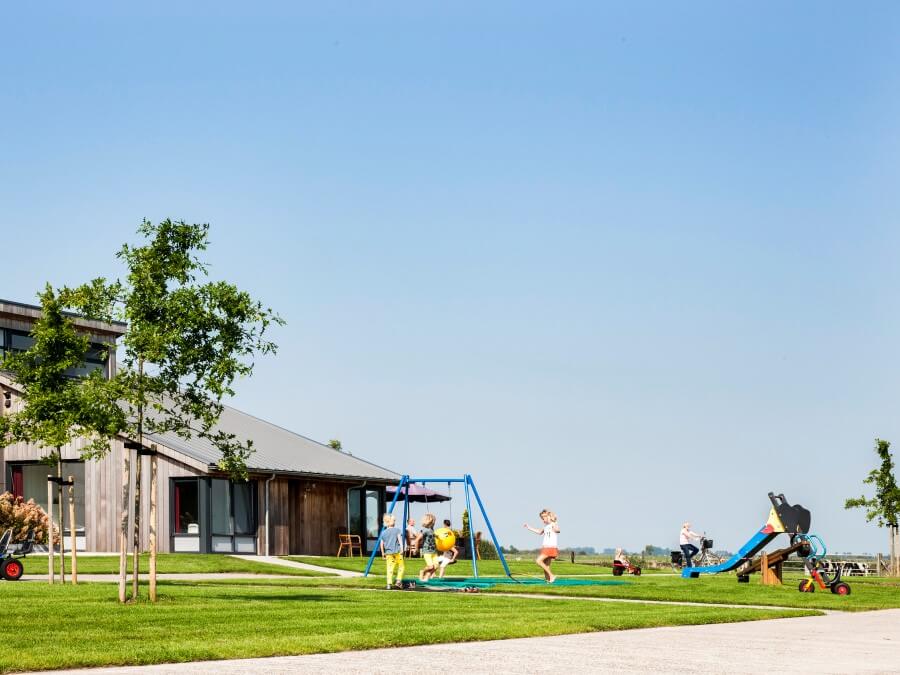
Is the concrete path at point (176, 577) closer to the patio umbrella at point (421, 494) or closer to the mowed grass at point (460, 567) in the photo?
the mowed grass at point (460, 567)

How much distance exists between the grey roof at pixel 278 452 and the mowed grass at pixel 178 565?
3.81 meters

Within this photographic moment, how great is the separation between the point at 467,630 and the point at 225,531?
2634cm

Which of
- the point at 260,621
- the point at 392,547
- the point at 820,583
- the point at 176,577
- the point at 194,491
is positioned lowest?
the point at 820,583

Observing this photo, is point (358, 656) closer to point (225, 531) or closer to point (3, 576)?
point (3, 576)

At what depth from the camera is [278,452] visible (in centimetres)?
4391

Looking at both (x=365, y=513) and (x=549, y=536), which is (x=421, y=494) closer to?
(x=365, y=513)

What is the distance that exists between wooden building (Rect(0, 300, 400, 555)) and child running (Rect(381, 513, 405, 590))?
500 inches

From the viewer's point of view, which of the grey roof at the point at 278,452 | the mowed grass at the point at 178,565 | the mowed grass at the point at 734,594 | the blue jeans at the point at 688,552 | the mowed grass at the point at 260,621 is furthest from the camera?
the grey roof at the point at 278,452

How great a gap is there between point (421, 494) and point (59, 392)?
3005cm

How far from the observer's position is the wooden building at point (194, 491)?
3972 cm

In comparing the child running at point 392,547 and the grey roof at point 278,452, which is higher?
the grey roof at point 278,452

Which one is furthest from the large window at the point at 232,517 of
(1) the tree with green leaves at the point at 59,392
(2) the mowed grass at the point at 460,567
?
(1) the tree with green leaves at the point at 59,392

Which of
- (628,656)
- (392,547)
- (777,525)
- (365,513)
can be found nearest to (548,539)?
(392,547)

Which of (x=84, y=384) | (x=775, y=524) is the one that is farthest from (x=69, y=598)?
(x=775, y=524)
